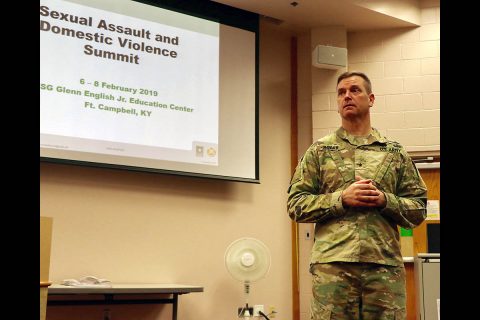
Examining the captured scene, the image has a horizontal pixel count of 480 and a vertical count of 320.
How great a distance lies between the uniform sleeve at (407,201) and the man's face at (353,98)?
27cm

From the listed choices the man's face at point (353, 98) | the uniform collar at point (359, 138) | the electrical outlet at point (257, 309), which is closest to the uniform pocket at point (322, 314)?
the uniform collar at point (359, 138)

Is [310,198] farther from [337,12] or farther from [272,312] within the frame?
[337,12]

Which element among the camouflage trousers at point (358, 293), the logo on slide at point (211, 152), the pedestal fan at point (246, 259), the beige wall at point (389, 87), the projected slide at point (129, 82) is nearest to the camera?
the camouflage trousers at point (358, 293)

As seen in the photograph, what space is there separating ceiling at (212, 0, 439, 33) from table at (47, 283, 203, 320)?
7.26 ft

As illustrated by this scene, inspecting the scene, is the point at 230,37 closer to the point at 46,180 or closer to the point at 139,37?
the point at 139,37

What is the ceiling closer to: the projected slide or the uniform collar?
the projected slide

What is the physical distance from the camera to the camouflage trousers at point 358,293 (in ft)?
6.97

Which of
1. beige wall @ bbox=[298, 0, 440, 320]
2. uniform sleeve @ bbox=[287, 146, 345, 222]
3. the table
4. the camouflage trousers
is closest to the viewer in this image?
the camouflage trousers

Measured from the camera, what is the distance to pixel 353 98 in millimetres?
2436

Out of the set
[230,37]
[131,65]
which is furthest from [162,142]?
[230,37]

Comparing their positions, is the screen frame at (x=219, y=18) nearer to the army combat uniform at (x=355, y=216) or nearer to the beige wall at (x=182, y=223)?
the beige wall at (x=182, y=223)

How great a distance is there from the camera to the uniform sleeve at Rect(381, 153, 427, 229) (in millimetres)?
2252

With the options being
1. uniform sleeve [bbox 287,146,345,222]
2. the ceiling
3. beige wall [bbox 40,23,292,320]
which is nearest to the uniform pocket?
uniform sleeve [bbox 287,146,345,222]

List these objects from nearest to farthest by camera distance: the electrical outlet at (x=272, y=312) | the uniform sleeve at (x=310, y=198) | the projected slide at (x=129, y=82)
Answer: the uniform sleeve at (x=310, y=198)
the projected slide at (x=129, y=82)
the electrical outlet at (x=272, y=312)
